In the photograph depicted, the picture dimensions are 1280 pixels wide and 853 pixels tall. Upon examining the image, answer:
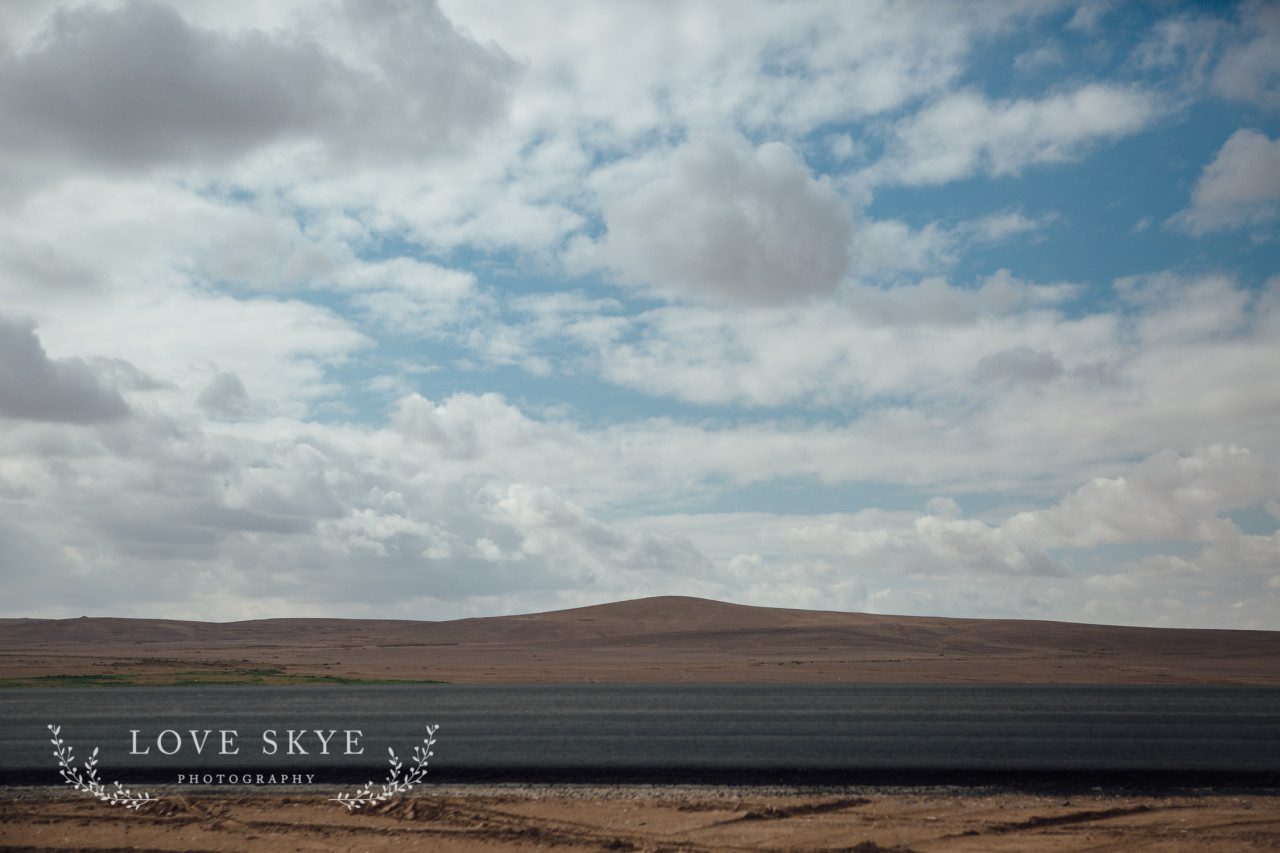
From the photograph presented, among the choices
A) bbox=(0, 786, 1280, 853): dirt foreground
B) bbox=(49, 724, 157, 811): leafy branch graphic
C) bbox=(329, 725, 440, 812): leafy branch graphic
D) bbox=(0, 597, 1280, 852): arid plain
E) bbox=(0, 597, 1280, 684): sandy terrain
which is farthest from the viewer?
bbox=(0, 597, 1280, 684): sandy terrain

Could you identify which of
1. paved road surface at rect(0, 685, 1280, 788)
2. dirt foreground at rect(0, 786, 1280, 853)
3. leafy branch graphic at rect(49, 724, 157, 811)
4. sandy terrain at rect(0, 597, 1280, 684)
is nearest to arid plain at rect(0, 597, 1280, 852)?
dirt foreground at rect(0, 786, 1280, 853)

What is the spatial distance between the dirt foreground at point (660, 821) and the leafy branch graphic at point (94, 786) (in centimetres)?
26

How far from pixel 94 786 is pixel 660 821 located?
929 cm

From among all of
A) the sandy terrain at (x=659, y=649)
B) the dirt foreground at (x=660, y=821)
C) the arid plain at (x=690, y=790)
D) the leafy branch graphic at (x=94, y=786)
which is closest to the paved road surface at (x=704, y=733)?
the leafy branch graphic at (x=94, y=786)

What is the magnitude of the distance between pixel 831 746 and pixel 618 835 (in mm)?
8832

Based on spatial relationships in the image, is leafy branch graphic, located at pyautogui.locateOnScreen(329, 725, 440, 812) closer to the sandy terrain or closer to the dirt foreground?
the dirt foreground

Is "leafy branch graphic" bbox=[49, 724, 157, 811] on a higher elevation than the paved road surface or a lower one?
higher

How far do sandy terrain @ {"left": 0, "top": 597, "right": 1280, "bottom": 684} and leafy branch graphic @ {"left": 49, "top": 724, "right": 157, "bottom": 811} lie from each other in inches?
1143

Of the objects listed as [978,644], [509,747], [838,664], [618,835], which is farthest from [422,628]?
[618,835]

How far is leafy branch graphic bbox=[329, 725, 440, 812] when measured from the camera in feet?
45.1

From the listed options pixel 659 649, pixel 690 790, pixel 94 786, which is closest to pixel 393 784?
pixel 690 790

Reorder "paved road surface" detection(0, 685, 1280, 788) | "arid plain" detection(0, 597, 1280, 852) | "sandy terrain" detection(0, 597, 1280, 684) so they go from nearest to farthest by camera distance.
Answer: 1. "arid plain" detection(0, 597, 1280, 852)
2. "paved road surface" detection(0, 685, 1280, 788)
3. "sandy terrain" detection(0, 597, 1280, 684)

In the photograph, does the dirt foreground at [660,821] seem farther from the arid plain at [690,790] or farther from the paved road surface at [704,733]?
the paved road surface at [704,733]

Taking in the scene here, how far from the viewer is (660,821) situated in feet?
40.3
